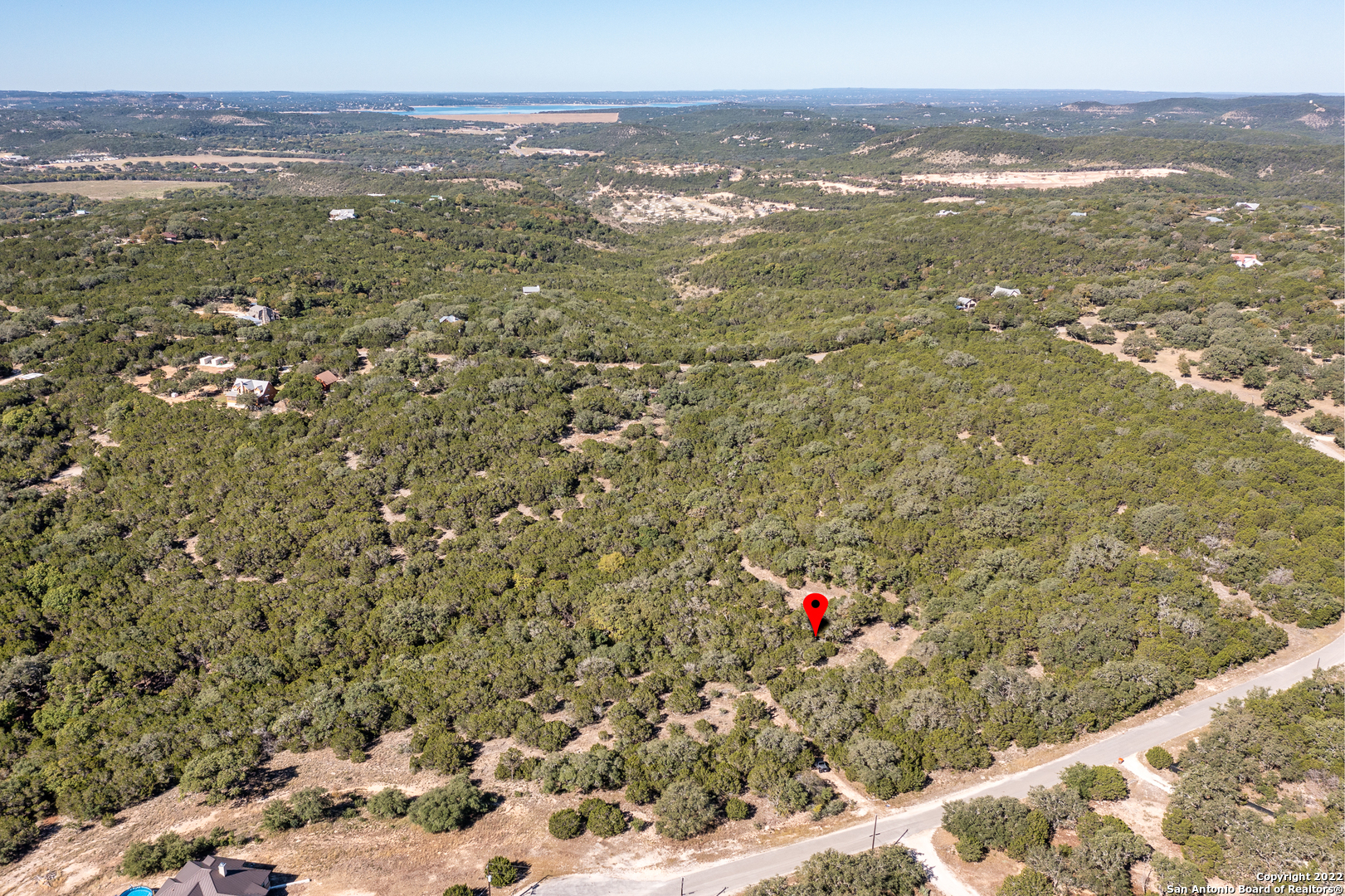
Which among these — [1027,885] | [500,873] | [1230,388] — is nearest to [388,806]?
[500,873]

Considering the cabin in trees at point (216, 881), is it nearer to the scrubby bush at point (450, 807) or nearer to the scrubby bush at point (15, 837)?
the scrubby bush at point (450, 807)

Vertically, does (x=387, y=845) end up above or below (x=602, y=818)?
below

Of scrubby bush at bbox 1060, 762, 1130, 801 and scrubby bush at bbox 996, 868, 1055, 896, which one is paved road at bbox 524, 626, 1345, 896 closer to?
scrubby bush at bbox 1060, 762, 1130, 801

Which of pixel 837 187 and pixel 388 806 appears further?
pixel 837 187

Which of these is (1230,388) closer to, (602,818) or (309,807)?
(602,818)

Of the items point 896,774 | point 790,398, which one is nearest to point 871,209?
point 790,398
